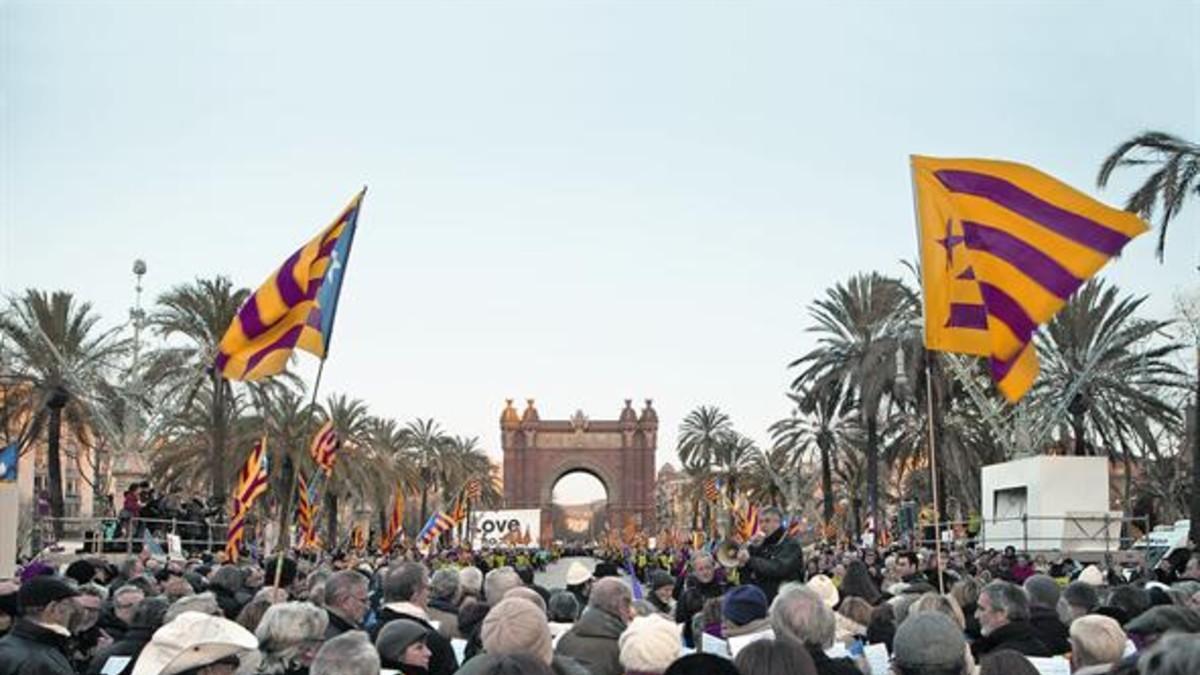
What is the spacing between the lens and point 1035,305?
1087 centimetres

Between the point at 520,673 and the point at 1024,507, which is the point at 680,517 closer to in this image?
the point at 1024,507

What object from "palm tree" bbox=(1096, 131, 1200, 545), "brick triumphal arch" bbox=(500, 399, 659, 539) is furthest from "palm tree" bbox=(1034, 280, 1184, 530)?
"brick triumphal arch" bbox=(500, 399, 659, 539)

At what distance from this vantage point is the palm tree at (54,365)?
36000 mm

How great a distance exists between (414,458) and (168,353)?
128 feet

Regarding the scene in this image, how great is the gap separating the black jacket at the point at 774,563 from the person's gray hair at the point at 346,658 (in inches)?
211

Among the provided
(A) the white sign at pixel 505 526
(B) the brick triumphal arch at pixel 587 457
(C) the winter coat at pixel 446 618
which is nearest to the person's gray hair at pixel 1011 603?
(C) the winter coat at pixel 446 618

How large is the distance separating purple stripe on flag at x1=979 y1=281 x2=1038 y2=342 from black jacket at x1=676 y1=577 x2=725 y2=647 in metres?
2.98

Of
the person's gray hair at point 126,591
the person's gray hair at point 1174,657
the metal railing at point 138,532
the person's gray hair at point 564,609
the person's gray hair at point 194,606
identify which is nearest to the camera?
the person's gray hair at point 1174,657

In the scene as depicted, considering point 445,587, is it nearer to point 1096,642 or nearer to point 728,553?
point 728,553

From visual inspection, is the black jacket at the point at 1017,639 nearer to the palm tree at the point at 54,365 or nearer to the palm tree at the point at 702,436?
the palm tree at the point at 54,365

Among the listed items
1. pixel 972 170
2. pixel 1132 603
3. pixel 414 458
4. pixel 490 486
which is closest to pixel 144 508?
pixel 972 170

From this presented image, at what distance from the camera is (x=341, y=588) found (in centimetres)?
729

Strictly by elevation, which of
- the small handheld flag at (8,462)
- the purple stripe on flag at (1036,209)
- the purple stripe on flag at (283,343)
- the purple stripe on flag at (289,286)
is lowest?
the small handheld flag at (8,462)

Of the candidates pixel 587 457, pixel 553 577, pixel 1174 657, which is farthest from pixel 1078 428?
pixel 587 457
